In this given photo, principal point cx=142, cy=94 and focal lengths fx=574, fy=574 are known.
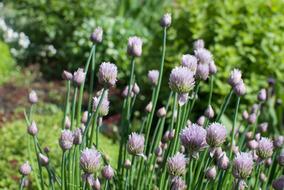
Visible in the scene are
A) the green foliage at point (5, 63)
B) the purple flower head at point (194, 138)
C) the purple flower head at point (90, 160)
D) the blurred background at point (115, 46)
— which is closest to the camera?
the purple flower head at point (194, 138)

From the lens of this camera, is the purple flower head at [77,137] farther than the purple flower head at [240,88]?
No

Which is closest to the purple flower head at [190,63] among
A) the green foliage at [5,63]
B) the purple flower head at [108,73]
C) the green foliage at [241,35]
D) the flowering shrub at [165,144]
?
the flowering shrub at [165,144]

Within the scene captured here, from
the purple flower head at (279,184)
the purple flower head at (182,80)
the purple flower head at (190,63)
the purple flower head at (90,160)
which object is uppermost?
the purple flower head at (190,63)

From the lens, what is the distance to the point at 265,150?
72.0 inches

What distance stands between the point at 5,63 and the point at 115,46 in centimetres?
156

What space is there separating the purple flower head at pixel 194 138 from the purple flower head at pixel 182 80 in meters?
0.17

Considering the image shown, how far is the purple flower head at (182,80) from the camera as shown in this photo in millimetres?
1659

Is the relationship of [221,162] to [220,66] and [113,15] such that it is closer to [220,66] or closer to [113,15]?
[220,66]

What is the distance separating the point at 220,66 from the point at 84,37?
8.42 feet

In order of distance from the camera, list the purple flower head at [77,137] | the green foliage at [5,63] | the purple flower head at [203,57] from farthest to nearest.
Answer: the green foliage at [5,63] → the purple flower head at [203,57] → the purple flower head at [77,137]

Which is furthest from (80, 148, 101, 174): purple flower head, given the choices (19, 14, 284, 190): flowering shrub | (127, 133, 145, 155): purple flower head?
(127, 133, 145, 155): purple flower head

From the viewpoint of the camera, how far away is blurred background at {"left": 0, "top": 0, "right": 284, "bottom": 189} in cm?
489

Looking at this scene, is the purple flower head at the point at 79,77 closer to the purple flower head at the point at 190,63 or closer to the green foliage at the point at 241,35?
the purple flower head at the point at 190,63

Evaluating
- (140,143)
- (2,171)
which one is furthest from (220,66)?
(140,143)
